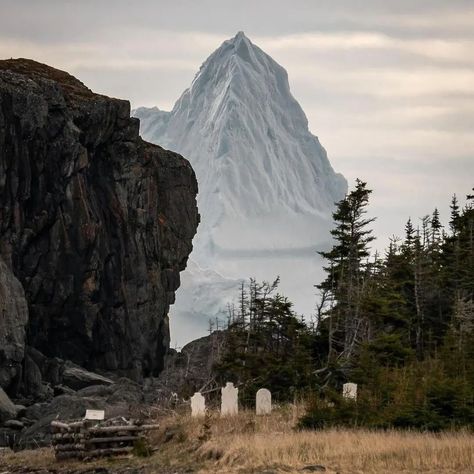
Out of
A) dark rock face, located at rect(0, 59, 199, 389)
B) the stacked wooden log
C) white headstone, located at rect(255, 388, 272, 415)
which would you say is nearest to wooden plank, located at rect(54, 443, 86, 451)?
the stacked wooden log

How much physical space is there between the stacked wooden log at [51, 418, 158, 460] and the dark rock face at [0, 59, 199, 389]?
63.6 meters

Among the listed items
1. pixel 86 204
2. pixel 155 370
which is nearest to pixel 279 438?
pixel 86 204

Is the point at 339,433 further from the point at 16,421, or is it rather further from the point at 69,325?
the point at 69,325

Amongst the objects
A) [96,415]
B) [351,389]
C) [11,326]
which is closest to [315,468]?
[96,415]

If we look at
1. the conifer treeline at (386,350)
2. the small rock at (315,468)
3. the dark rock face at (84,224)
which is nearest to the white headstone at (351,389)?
the conifer treeline at (386,350)

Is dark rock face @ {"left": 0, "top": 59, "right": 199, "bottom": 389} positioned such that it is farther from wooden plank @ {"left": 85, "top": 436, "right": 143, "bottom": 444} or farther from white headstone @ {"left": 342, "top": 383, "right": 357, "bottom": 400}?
wooden plank @ {"left": 85, "top": 436, "right": 143, "bottom": 444}

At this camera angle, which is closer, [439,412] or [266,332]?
[439,412]

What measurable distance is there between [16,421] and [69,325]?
1949 inches

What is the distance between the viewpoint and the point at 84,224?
117500mm

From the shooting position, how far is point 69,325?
119m

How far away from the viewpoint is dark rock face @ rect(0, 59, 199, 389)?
358ft

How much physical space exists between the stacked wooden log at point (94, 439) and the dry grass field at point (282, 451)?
22.3 inches

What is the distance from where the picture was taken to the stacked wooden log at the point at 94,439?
4106cm

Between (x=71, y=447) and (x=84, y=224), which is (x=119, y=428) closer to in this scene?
(x=71, y=447)
